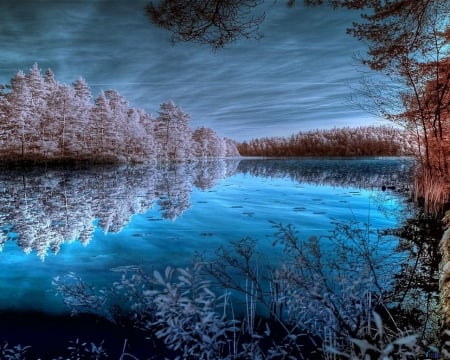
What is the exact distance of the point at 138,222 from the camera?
1004cm

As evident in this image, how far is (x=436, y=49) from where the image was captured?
1072 cm

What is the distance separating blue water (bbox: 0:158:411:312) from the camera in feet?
19.4

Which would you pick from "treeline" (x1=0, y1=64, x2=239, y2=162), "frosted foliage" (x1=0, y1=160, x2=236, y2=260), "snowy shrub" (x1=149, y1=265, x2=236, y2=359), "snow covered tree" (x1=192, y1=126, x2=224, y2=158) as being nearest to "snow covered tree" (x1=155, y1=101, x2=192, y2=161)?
"treeline" (x1=0, y1=64, x2=239, y2=162)

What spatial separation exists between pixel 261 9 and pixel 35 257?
652 cm

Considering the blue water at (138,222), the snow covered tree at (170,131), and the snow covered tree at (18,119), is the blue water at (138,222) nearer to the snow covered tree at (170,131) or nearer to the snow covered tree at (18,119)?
the snow covered tree at (18,119)

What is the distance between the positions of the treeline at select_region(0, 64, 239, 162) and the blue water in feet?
67.8

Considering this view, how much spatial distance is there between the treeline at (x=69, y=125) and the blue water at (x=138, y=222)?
20667 millimetres

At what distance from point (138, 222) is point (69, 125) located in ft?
111

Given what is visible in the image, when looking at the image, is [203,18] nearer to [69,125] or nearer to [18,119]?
[18,119]

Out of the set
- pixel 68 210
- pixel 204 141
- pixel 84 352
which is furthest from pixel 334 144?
pixel 84 352

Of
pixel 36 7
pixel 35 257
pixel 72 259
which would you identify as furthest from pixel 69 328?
pixel 36 7

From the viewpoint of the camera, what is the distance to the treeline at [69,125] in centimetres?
3444

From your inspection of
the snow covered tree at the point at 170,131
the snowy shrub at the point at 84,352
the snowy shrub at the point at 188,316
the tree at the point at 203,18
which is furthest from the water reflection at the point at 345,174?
the snow covered tree at the point at 170,131

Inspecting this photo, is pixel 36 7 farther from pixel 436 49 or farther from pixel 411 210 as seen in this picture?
pixel 411 210
